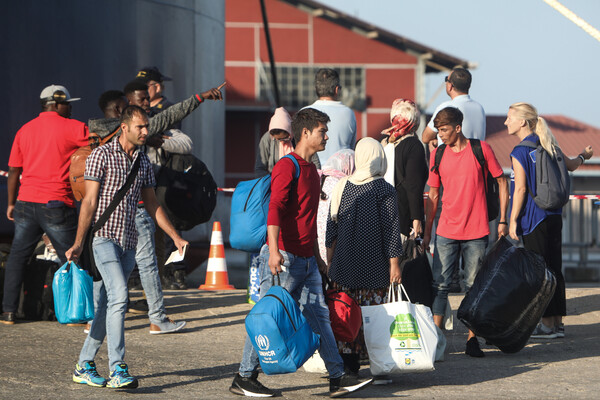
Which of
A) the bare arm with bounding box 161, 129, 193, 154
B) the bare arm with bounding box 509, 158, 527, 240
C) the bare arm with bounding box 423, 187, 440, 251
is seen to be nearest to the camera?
the bare arm with bounding box 423, 187, 440, 251

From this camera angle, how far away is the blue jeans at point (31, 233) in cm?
807

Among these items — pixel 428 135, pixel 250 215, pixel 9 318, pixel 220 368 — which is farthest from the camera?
pixel 428 135

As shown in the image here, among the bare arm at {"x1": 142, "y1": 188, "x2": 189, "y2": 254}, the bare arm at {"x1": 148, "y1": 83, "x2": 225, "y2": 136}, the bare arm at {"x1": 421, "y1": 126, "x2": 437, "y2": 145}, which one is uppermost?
the bare arm at {"x1": 148, "y1": 83, "x2": 225, "y2": 136}

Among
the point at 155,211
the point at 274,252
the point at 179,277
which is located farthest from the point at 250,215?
the point at 179,277

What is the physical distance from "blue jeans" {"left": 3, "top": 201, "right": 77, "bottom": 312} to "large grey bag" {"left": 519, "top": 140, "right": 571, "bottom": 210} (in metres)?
3.73

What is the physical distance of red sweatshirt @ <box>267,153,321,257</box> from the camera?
19.1 feet

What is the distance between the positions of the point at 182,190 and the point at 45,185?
147 centimetres

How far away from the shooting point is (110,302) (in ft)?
20.0

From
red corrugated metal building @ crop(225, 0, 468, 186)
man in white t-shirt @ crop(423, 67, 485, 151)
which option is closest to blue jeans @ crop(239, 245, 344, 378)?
man in white t-shirt @ crop(423, 67, 485, 151)

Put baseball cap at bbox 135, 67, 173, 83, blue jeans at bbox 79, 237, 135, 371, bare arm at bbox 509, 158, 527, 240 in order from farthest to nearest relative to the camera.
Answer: baseball cap at bbox 135, 67, 173, 83 → bare arm at bbox 509, 158, 527, 240 → blue jeans at bbox 79, 237, 135, 371

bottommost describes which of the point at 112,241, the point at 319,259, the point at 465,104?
the point at 319,259

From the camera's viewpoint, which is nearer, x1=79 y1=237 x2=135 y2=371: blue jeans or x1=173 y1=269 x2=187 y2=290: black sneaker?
x1=79 y1=237 x2=135 y2=371: blue jeans

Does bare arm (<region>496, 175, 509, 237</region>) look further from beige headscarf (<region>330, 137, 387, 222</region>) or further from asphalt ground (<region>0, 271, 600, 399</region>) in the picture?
beige headscarf (<region>330, 137, 387, 222</region>)

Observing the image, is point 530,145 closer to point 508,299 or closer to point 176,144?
point 508,299
